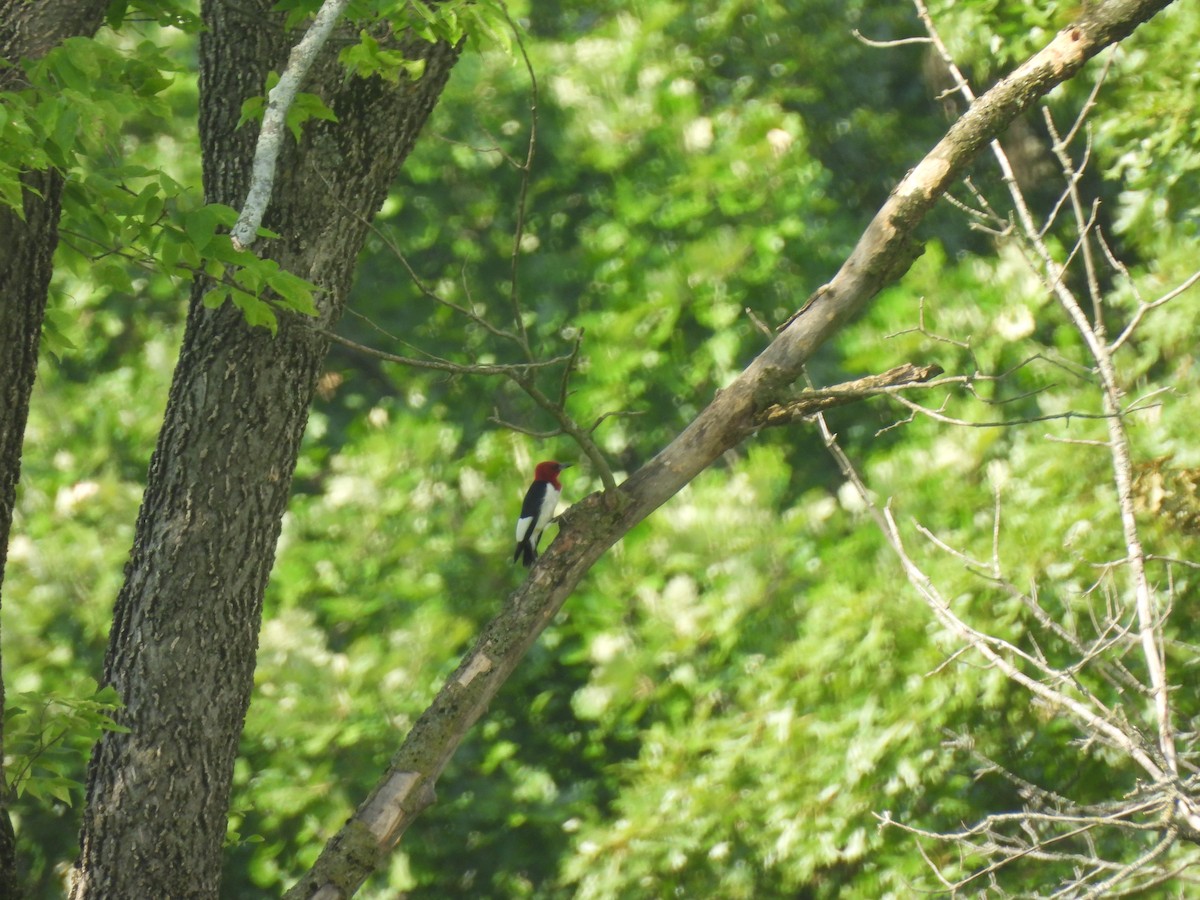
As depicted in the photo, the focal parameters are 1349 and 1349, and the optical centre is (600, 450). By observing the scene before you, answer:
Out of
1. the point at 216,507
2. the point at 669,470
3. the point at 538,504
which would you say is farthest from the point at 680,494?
the point at 216,507

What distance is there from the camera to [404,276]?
7160 mm

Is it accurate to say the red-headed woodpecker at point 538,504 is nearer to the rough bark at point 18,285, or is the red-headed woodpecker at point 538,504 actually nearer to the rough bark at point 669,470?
the rough bark at point 669,470

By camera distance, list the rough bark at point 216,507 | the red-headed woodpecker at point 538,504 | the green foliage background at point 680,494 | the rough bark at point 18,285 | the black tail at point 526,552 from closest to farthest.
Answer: the rough bark at point 18,285 → the rough bark at point 216,507 → the green foliage background at point 680,494 → the red-headed woodpecker at point 538,504 → the black tail at point 526,552

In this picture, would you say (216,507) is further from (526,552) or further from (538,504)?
(526,552)

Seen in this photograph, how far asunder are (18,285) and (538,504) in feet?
10.9

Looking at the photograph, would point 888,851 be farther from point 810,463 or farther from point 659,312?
point 659,312

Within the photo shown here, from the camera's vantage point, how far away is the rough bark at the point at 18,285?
275 cm

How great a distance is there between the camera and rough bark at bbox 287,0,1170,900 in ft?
9.62

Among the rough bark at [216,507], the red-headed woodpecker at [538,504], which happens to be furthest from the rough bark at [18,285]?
the red-headed woodpecker at [538,504]

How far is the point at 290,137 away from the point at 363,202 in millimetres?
231

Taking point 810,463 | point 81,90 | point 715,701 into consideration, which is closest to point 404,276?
point 810,463

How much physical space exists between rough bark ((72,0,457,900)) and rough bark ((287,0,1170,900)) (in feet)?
1.11

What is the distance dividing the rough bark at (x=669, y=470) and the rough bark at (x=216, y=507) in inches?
13.3

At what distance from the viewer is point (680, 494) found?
6312 mm
